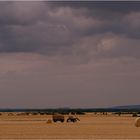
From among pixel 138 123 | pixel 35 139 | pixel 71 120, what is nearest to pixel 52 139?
pixel 35 139

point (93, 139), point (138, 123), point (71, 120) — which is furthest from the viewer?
point (71, 120)

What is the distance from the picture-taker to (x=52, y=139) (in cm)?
2697

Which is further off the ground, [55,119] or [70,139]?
[55,119]

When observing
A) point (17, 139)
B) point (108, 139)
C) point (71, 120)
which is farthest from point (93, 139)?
point (71, 120)

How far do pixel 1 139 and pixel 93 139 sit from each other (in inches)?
220

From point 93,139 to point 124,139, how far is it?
1836mm

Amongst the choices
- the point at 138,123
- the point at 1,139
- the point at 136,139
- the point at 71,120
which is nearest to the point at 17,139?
the point at 1,139

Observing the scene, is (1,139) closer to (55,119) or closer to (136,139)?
(136,139)

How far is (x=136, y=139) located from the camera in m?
26.9

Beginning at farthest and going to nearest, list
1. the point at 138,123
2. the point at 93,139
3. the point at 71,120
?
1. the point at 71,120
2. the point at 138,123
3. the point at 93,139

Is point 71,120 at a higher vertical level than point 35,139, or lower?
higher

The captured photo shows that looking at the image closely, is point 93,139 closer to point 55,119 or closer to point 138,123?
point 138,123

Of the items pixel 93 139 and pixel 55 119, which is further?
pixel 55 119

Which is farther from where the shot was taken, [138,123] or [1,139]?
[138,123]
